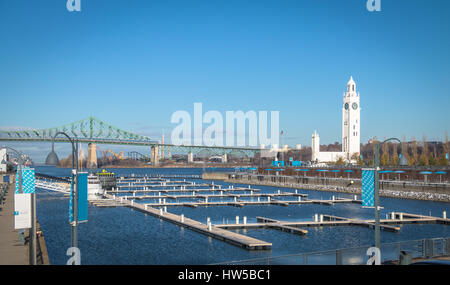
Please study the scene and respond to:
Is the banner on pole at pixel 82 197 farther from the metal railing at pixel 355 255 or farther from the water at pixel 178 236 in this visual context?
the water at pixel 178 236

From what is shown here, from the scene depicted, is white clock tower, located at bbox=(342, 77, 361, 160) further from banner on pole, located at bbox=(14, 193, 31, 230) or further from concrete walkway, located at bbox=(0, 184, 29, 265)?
banner on pole, located at bbox=(14, 193, 31, 230)

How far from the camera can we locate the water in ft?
74.8

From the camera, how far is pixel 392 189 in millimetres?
58344

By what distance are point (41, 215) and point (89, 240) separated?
13057 millimetres

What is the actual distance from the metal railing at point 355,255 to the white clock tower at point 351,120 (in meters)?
97.9

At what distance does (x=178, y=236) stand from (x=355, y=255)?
611 inches

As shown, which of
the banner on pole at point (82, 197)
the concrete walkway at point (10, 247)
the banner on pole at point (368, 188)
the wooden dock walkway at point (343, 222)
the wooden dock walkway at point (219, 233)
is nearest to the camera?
the banner on pole at point (82, 197)

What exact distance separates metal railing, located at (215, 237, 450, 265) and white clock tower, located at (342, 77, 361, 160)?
97.9 m

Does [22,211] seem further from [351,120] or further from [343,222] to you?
[351,120]

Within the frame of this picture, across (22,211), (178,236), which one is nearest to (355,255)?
(22,211)

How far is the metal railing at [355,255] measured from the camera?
13.6 meters

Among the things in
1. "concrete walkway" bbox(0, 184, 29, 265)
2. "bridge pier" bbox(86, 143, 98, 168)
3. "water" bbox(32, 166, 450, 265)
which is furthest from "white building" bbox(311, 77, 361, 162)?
"concrete walkway" bbox(0, 184, 29, 265)

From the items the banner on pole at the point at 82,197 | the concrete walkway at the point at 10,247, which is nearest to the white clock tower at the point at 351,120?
the concrete walkway at the point at 10,247
